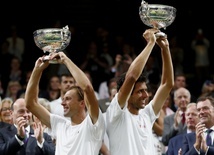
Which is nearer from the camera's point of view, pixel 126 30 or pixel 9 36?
pixel 9 36

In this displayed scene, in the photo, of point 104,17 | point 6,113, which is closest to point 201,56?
point 104,17

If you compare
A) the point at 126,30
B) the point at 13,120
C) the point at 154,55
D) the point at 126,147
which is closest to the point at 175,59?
the point at 154,55

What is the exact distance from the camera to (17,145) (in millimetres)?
9398

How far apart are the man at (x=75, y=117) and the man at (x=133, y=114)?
6.0 inches

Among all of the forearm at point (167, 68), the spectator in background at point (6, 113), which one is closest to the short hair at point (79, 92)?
the forearm at point (167, 68)

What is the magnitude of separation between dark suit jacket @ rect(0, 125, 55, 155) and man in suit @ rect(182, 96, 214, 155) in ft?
5.30

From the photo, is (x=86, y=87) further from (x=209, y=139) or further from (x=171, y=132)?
(x=171, y=132)

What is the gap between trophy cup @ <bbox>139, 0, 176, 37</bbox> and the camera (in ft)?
27.5

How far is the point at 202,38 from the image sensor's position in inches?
718

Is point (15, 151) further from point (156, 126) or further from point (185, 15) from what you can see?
point (185, 15)

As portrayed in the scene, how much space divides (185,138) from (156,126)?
2098 millimetres

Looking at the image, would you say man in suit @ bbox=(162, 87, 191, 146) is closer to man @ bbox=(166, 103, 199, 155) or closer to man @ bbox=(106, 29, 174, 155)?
man @ bbox=(166, 103, 199, 155)

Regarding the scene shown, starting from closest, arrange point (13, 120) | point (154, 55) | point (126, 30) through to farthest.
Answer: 1. point (13, 120)
2. point (154, 55)
3. point (126, 30)

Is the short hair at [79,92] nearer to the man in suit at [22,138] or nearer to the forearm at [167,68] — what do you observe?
the man in suit at [22,138]
